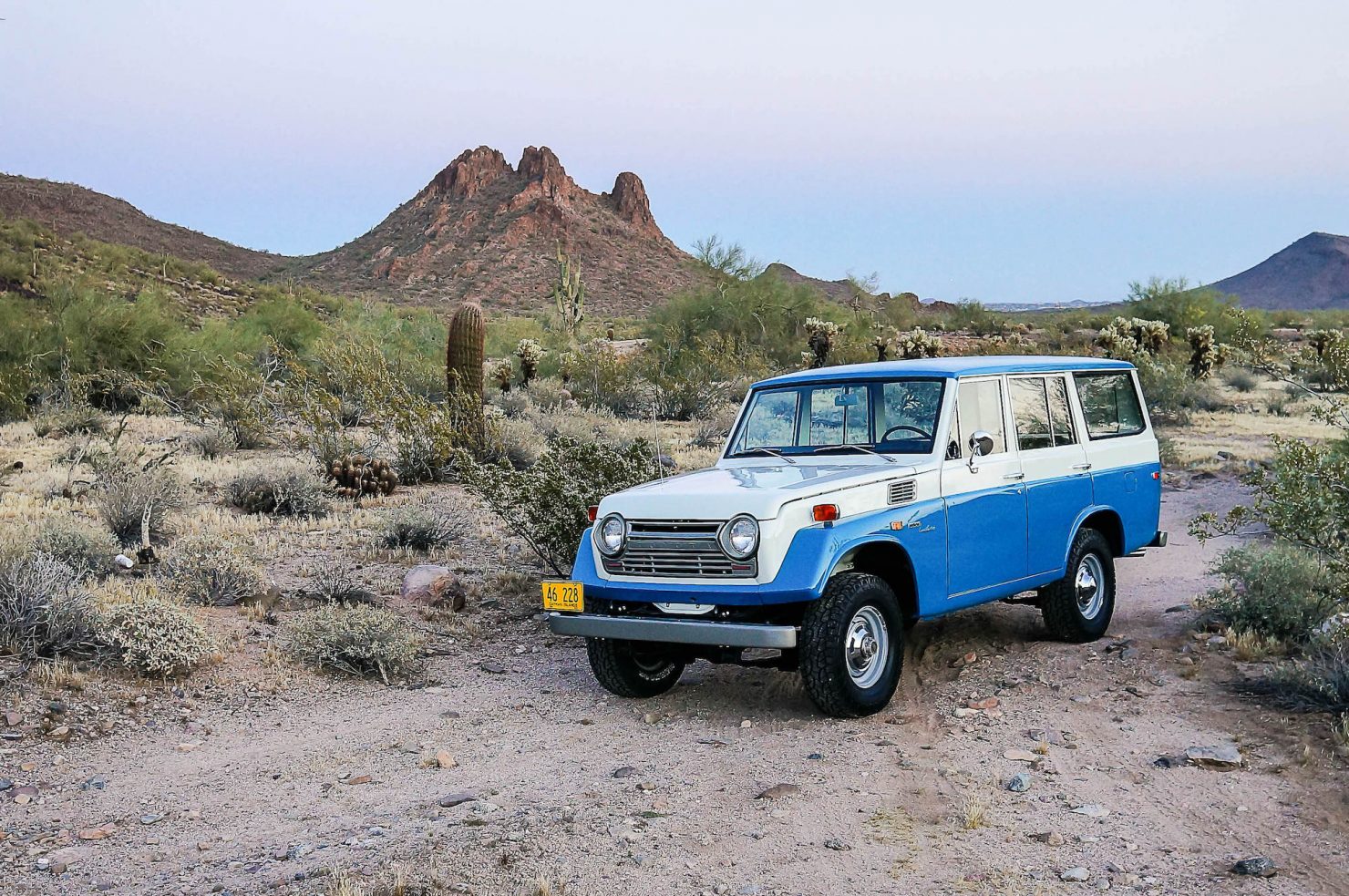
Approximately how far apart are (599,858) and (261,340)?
85.6 ft

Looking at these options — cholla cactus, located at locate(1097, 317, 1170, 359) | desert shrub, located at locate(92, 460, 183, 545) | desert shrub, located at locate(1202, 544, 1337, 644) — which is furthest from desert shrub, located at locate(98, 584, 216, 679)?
cholla cactus, located at locate(1097, 317, 1170, 359)

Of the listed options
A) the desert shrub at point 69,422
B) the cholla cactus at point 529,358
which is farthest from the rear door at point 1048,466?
the cholla cactus at point 529,358

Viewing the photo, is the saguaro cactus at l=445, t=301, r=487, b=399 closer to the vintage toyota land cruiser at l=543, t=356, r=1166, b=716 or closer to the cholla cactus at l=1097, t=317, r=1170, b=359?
the vintage toyota land cruiser at l=543, t=356, r=1166, b=716

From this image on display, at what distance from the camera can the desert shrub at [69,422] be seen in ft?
Answer: 65.1

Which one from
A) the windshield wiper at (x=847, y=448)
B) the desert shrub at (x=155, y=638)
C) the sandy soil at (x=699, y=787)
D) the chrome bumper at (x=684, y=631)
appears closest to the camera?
the sandy soil at (x=699, y=787)

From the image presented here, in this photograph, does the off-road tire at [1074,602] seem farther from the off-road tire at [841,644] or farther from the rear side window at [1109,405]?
the off-road tire at [841,644]

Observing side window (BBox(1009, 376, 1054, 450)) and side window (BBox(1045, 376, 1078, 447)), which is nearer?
side window (BBox(1009, 376, 1054, 450))

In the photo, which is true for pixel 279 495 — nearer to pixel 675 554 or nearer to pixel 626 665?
pixel 626 665

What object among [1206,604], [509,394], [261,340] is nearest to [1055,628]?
[1206,604]

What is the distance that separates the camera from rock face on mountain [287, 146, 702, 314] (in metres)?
88.6

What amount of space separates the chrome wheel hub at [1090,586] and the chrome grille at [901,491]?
82.1 inches

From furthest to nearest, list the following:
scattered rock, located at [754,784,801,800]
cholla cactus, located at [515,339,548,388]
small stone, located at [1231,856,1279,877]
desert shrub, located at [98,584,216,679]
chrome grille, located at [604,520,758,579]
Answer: cholla cactus, located at [515,339,548,388] < desert shrub, located at [98,584,216,679] < chrome grille, located at [604,520,758,579] < scattered rock, located at [754,784,801,800] < small stone, located at [1231,856,1279,877]

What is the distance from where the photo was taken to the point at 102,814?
559cm

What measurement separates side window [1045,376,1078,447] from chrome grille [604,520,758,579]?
2902 mm
